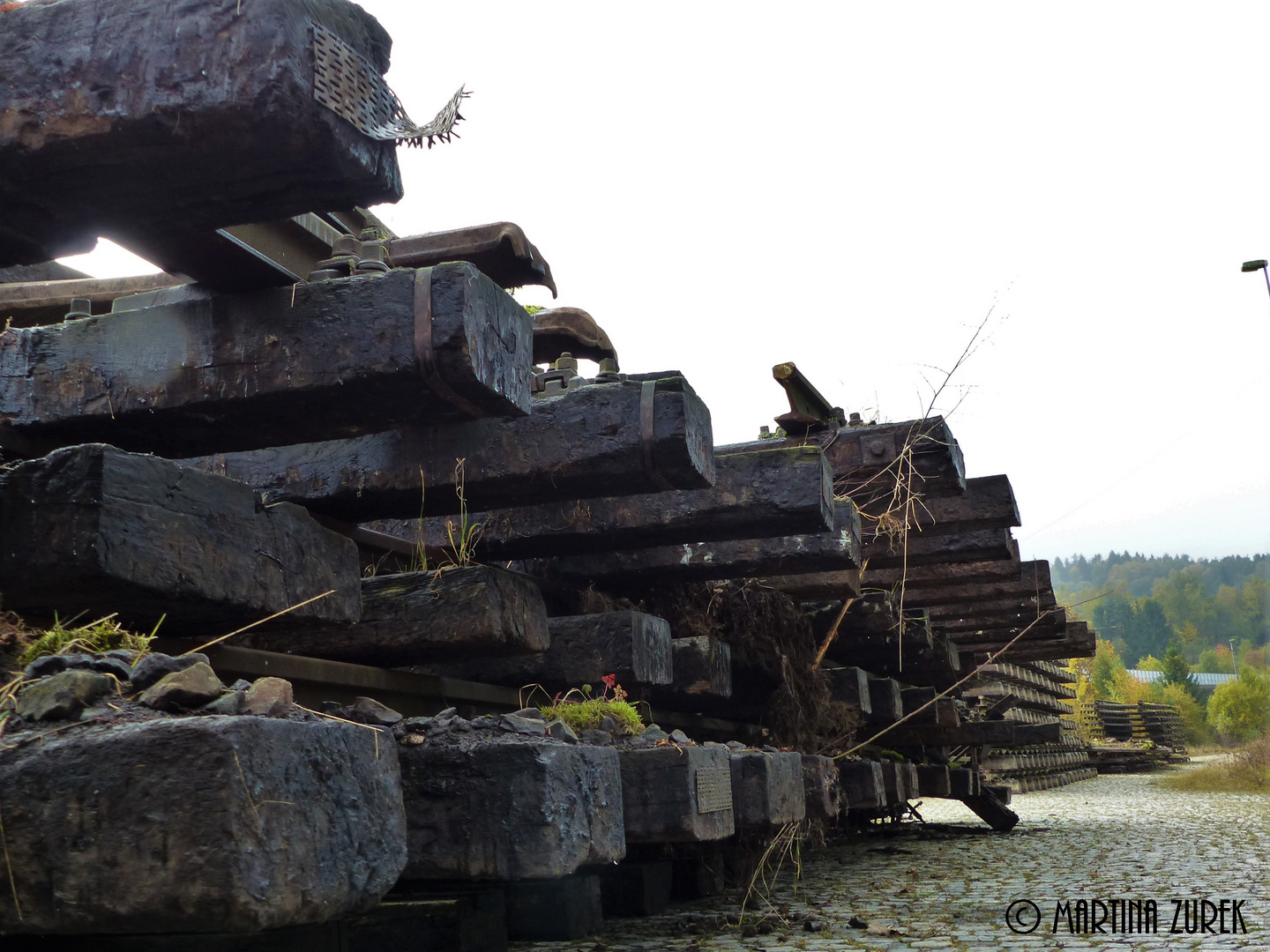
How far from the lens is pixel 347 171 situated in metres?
2.39

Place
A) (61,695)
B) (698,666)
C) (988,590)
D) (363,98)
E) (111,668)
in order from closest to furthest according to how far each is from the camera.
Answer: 1. (61,695)
2. (111,668)
3. (363,98)
4. (698,666)
5. (988,590)

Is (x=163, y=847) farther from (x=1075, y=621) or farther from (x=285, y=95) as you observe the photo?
(x=1075, y=621)

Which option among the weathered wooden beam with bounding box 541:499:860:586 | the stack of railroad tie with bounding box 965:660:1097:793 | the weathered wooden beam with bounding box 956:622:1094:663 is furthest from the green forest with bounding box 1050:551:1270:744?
the weathered wooden beam with bounding box 541:499:860:586

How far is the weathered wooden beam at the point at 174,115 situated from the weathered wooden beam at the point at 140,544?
55 centimetres

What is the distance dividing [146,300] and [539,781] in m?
1.92

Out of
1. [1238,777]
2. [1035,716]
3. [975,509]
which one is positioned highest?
[975,509]

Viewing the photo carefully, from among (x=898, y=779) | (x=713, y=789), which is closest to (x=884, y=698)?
(x=898, y=779)

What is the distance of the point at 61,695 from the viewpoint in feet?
6.42

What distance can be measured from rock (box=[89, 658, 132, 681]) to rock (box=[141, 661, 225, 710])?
0.40ft

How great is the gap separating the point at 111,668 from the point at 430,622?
191 cm

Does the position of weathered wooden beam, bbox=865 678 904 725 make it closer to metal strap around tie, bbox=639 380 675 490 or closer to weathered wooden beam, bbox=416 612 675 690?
weathered wooden beam, bbox=416 612 675 690

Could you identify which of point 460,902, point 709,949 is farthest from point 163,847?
point 709,949

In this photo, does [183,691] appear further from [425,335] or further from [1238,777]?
[1238,777]

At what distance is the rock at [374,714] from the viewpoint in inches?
115
